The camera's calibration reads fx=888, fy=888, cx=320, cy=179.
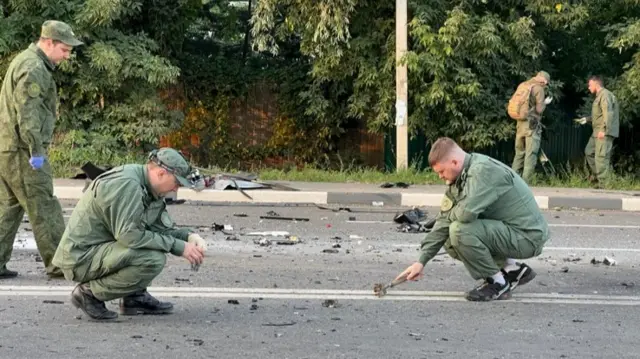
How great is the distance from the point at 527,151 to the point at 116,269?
10.4 metres

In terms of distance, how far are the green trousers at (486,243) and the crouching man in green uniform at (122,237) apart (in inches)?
69.8

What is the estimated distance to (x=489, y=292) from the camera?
623 cm

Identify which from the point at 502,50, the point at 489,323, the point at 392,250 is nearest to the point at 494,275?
the point at 489,323

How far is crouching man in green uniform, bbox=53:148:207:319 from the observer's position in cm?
512

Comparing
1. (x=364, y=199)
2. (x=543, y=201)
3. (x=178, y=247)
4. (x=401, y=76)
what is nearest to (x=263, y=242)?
(x=178, y=247)

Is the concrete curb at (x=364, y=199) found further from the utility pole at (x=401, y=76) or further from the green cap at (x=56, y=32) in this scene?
the green cap at (x=56, y=32)

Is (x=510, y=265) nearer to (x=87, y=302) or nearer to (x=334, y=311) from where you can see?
(x=334, y=311)

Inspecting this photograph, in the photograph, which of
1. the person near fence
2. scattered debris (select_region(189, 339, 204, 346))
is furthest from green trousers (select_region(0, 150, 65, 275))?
the person near fence

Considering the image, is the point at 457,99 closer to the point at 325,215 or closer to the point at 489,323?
the point at 325,215

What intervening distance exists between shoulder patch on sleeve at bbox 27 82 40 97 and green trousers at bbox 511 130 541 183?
9727mm

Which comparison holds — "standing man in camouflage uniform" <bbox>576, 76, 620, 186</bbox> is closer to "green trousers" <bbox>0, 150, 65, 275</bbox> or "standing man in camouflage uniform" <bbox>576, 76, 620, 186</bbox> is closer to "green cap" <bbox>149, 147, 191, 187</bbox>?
"green trousers" <bbox>0, 150, 65, 275</bbox>

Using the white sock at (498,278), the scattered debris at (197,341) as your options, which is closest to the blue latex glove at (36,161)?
the scattered debris at (197,341)

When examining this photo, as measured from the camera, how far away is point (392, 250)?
27.8ft

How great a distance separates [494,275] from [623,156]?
1334cm
